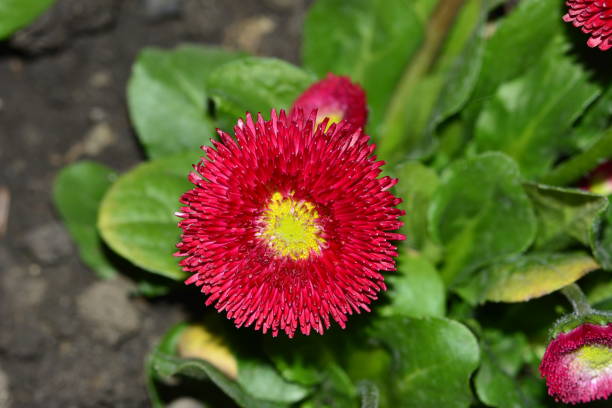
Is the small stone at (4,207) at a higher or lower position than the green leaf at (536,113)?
lower

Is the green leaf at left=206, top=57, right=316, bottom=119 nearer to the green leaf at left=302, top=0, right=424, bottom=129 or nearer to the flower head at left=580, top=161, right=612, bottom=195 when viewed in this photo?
the green leaf at left=302, top=0, right=424, bottom=129

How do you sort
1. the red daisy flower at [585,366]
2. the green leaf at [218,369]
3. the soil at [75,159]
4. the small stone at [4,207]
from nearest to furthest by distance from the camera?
the red daisy flower at [585,366]
the green leaf at [218,369]
the soil at [75,159]
the small stone at [4,207]

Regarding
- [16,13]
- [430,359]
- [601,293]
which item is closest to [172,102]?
[16,13]

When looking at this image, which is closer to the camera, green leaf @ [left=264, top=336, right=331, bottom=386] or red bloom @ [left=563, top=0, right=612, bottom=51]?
red bloom @ [left=563, top=0, right=612, bottom=51]

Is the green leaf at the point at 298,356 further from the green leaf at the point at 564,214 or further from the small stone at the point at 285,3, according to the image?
the small stone at the point at 285,3

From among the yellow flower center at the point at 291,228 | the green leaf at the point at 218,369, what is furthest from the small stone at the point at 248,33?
the yellow flower center at the point at 291,228

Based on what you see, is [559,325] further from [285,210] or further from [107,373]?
[107,373]

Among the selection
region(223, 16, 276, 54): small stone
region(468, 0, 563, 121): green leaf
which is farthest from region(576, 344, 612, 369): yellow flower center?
region(223, 16, 276, 54): small stone

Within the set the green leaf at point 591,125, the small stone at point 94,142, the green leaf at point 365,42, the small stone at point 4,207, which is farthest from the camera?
the small stone at point 94,142
